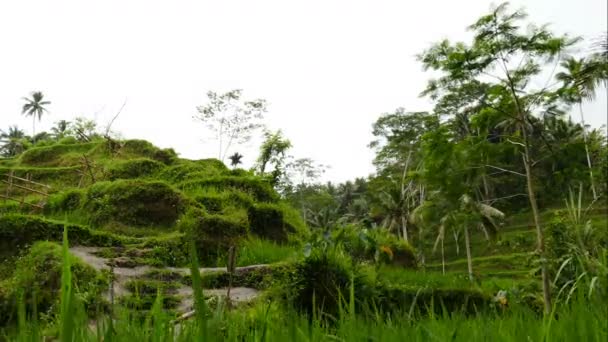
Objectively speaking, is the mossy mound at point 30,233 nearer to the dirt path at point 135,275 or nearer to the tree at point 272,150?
the dirt path at point 135,275

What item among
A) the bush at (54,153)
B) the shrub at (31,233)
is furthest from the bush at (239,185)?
the bush at (54,153)

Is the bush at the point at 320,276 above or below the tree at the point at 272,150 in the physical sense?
below

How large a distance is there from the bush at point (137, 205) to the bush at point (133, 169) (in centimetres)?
481

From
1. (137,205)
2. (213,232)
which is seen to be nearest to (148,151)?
(137,205)

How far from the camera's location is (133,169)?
58.9 ft

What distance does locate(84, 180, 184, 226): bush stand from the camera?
1223 cm

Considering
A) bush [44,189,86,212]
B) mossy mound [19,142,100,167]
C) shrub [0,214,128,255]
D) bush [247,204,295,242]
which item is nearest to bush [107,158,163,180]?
bush [44,189,86,212]

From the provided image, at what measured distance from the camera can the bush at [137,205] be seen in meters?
12.2

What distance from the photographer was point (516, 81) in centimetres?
980

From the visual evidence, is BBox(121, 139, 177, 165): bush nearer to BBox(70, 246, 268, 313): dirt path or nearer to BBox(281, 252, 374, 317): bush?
BBox(70, 246, 268, 313): dirt path

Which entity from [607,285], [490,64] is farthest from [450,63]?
[607,285]

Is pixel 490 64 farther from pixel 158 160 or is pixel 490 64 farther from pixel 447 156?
Result: pixel 158 160

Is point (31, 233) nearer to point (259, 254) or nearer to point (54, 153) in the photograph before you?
point (259, 254)

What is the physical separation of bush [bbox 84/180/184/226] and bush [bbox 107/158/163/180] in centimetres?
481
